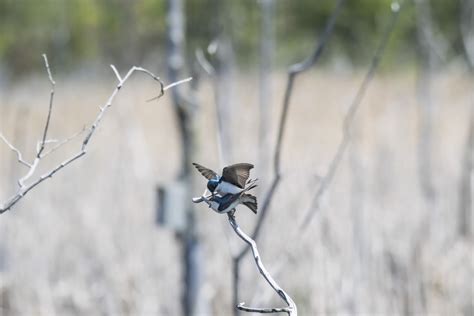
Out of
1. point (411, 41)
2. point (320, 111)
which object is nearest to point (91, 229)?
point (320, 111)

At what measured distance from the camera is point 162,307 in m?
2.62

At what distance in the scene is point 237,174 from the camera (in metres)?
0.54

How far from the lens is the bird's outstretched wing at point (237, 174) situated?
1.76ft

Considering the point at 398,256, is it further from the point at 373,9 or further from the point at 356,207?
the point at 373,9

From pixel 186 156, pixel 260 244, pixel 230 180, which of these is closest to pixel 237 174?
pixel 230 180

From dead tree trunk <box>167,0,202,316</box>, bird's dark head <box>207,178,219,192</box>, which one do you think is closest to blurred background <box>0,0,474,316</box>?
dead tree trunk <box>167,0,202,316</box>

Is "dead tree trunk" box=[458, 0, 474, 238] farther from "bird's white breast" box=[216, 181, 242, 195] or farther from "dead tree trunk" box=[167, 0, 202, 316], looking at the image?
"bird's white breast" box=[216, 181, 242, 195]

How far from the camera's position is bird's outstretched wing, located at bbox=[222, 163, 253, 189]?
54 cm

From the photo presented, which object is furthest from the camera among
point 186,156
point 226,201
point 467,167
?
point 467,167

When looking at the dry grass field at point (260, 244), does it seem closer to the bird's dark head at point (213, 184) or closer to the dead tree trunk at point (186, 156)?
the dead tree trunk at point (186, 156)

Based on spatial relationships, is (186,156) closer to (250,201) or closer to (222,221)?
(222,221)

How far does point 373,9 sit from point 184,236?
13.6m

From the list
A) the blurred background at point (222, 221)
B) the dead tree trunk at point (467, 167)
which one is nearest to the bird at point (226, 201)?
the blurred background at point (222, 221)

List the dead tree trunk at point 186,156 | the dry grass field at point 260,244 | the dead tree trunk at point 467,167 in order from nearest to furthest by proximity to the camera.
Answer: the dead tree trunk at point 186,156
the dry grass field at point 260,244
the dead tree trunk at point 467,167
